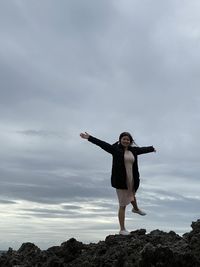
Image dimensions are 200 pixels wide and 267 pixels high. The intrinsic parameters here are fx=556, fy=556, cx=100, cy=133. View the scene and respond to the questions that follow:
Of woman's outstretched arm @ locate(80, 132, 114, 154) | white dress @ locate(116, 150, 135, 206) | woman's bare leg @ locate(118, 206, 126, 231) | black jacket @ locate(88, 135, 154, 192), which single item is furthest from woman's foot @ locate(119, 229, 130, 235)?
woman's outstretched arm @ locate(80, 132, 114, 154)

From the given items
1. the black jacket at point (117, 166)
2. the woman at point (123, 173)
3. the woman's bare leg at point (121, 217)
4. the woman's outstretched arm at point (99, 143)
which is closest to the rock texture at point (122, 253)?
the woman's bare leg at point (121, 217)

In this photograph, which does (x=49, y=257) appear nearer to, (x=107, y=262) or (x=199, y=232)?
(x=107, y=262)

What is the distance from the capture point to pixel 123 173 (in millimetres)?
16312

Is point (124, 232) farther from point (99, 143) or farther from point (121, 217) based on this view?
point (99, 143)

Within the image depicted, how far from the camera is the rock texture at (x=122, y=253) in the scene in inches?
458

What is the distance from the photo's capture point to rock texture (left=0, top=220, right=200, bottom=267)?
11.6m

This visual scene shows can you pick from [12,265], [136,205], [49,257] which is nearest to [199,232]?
[136,205]

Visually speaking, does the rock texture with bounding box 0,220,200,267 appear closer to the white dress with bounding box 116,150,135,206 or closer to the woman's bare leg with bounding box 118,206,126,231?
the woman's bare leg with bounding box 118,206,126,231

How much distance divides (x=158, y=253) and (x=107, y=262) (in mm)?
2023

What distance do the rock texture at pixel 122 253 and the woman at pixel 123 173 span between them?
2.95 feet

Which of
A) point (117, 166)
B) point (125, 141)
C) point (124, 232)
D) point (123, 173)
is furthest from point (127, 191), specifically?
point (125, 141)

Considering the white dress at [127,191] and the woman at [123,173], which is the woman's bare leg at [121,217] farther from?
the white dress at [127,191]

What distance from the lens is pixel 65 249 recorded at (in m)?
15.0

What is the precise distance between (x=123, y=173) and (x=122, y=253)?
3573mm
